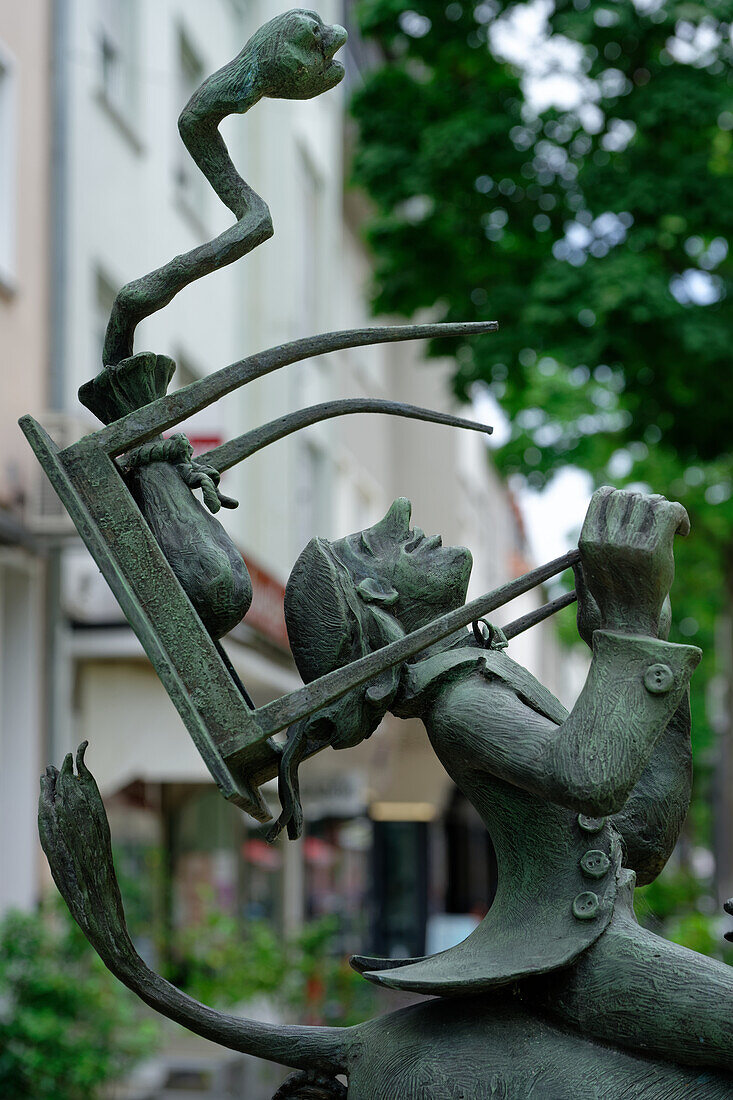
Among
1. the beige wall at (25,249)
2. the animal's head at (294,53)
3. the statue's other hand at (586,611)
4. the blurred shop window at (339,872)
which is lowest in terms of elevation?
the blurred shop window at (339,872)

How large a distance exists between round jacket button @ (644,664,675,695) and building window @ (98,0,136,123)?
10877 mm

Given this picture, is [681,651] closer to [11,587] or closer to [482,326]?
[482,326]

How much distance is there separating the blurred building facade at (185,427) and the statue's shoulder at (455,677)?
7.04 meters

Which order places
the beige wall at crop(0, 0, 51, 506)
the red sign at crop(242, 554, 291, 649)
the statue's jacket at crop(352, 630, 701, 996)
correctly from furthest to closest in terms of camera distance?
1. the red sign at crop(242, 554, 291, 649)
2. the beige wall at crop(0, 0, 51, 506)
3. the statue's jacket at crop(352, 630, 701, 996)

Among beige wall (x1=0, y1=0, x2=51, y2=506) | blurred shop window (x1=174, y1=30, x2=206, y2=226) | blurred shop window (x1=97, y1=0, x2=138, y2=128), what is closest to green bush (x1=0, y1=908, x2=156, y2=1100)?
beige wall (x1=0, y1=0, x2=51, y2=506)

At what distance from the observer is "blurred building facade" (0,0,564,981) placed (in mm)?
10453

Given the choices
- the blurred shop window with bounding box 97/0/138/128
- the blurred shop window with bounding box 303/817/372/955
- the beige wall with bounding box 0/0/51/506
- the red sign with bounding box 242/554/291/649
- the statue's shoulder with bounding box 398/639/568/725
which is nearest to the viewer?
the statue's shoulder with bounding box 398/639/568/725

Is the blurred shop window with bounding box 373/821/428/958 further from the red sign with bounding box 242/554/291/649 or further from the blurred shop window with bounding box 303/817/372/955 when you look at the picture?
the blurred shop window with bounding box 303/817/372/955

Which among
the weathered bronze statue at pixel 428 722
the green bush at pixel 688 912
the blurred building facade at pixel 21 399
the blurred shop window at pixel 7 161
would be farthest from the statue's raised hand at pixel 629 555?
the blurred shop window at pixel 7 161

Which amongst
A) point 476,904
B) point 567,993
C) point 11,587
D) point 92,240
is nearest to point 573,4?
point 92,240

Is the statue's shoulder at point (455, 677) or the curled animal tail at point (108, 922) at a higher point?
the statue's shoulder at point (455, 677)

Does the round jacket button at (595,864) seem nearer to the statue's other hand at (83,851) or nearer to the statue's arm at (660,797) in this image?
the statue's arm at (660,797)

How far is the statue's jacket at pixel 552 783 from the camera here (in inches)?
95.0

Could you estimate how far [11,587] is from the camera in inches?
410
